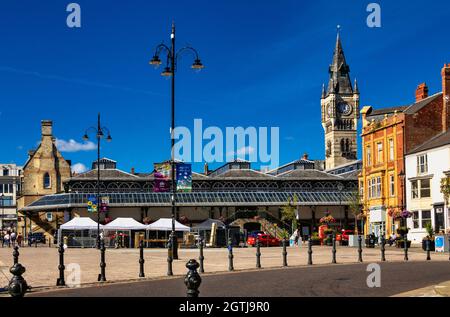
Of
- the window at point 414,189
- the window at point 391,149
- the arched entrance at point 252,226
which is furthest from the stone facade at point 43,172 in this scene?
the window at point 414,189

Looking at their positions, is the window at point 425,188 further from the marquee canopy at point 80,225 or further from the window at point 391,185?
the marquee canopy at point 80,225

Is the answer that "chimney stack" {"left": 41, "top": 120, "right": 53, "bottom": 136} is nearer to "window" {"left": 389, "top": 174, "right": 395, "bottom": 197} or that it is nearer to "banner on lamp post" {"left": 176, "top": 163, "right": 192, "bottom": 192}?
"window" {"left": 389, "top": 174, "right": 395, "bottom": 197}

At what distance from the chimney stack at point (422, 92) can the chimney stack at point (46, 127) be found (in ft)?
170

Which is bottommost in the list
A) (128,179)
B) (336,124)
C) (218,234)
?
(218,234)

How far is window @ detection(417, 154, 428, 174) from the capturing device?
51.7 metres

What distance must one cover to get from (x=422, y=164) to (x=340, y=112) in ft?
484

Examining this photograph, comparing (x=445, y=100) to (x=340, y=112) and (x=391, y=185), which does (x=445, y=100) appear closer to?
(x=391, y=185)

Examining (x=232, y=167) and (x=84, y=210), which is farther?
(x=232, y=167)

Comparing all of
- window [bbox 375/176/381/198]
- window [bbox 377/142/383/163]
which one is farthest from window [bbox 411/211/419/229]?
window [bbox 377/142/383/163]

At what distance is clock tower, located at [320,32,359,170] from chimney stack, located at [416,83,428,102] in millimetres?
130031

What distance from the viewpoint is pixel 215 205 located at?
256 feet
